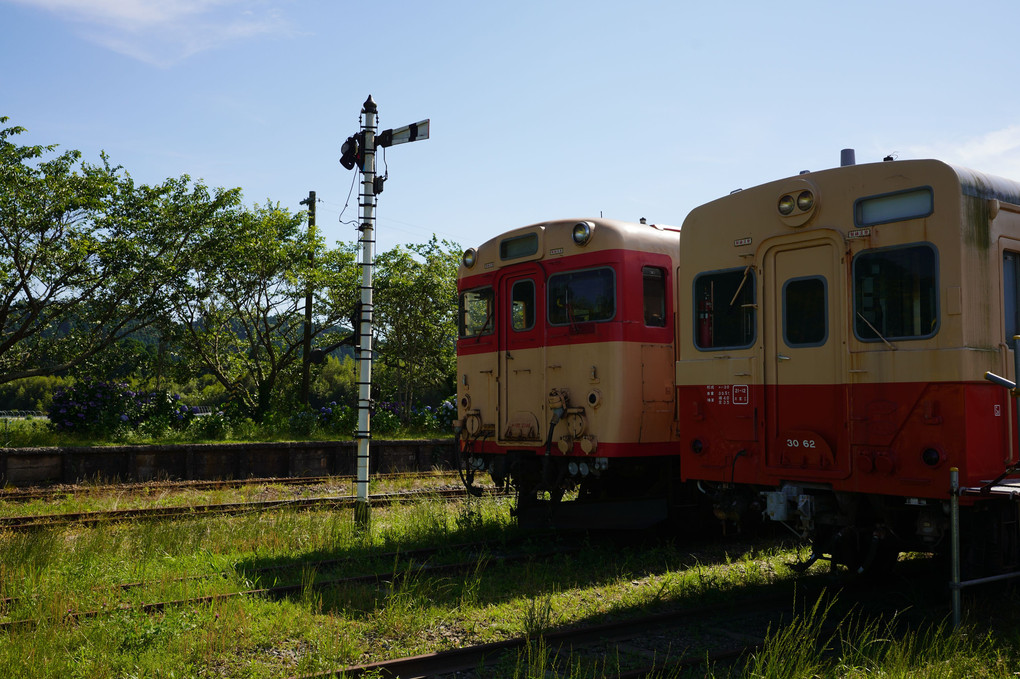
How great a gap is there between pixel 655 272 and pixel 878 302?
11.0 ft

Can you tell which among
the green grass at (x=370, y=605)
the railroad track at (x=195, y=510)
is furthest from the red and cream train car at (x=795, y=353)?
the railroad track at (x=195, y=510)

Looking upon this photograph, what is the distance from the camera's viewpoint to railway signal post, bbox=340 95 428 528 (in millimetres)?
11195

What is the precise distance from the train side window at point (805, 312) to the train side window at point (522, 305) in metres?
3.67

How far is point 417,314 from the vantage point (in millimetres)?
28312

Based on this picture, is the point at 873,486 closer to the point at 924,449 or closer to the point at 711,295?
the point at 924,449

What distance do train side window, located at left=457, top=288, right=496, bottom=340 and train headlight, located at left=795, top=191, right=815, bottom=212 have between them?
15.0ft

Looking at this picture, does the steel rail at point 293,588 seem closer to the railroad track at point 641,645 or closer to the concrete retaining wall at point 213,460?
the railroad track at point 641,645

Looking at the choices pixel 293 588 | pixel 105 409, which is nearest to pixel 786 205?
pixel 293 588

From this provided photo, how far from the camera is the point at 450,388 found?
30.0 metres

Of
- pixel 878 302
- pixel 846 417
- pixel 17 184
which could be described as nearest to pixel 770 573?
pixel 846 417

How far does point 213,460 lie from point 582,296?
426 inches

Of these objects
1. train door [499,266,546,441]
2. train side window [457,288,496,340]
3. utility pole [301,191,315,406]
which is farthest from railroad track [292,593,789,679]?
utility pole [301,191,315,406]

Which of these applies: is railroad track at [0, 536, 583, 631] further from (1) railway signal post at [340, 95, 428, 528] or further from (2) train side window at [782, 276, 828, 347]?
(2) train side window at [782, 276, 828, 347]

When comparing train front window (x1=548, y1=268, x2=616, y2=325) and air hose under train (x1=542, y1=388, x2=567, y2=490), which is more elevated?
train front window (x1=548, y1=268, x2=616, y2=325)
